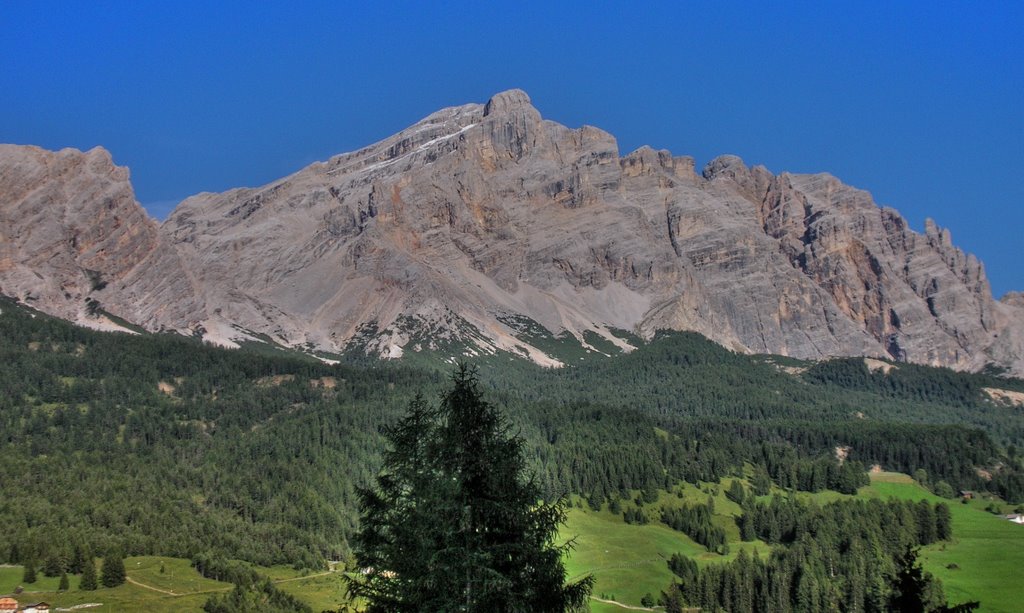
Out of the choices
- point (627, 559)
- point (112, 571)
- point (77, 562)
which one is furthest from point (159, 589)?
point (627, 559)

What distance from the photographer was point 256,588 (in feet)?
535

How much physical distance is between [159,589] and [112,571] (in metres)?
8.57

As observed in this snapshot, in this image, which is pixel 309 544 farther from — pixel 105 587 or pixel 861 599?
pixel 861 599

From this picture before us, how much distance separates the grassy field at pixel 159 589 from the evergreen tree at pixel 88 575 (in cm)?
111

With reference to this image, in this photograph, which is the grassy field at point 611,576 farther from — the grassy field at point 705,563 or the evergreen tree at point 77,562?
the evergreen tree at point 77,562

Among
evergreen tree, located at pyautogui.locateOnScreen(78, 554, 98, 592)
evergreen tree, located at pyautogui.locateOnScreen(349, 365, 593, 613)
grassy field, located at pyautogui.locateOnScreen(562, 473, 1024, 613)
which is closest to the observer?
evergreen tree, located at pyautogui.locateOnScreen(349, 365, 593, 613)

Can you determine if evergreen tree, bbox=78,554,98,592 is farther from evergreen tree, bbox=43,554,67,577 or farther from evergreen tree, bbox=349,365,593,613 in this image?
evergreen tree, bbox=349,365,593,613

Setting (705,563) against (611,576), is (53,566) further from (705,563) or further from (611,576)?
(705,563)

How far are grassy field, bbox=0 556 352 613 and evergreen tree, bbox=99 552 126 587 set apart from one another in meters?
1.50

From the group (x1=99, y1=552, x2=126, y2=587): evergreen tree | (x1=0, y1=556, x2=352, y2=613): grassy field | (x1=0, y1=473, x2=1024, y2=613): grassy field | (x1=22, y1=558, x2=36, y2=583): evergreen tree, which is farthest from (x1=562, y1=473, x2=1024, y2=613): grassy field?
(x1=22, y1=558, x2=36, y2=583): evergreen tree

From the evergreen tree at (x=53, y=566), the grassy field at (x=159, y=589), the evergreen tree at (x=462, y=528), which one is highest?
the evergreen tree at (x=462, y=528)

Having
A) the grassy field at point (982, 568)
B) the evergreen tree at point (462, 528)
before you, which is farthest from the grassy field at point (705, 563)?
the evergreen tree at point (462, 528)

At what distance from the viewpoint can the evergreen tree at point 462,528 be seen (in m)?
33.6

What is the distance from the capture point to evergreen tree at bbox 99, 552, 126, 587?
6437 inches
